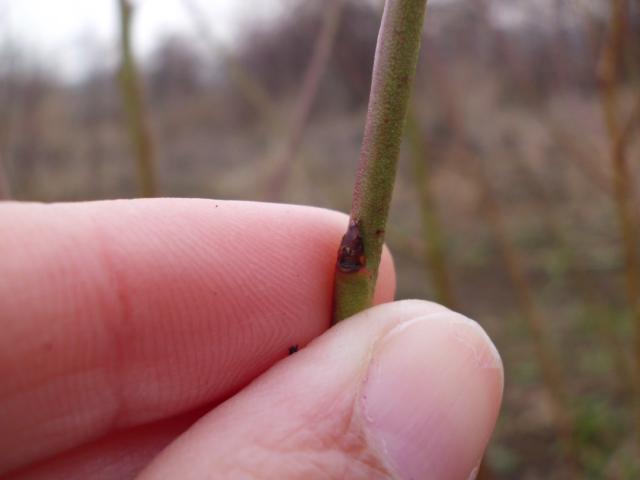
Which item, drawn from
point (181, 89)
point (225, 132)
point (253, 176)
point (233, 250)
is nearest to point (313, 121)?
point (253, 176)

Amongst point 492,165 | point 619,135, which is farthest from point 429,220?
point 492,165

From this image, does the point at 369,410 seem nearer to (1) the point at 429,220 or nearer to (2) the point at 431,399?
(2) the point at 431,399

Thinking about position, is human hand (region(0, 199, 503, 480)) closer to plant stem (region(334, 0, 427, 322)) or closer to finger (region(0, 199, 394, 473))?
finger (region(0, 199, 394, 473))

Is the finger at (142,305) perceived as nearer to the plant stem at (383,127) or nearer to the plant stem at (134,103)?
the plant stem at (383,127)

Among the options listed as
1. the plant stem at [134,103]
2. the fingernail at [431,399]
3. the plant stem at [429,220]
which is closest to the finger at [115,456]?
the fingernail at [431,399]

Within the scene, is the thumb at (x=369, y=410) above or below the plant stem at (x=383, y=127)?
below

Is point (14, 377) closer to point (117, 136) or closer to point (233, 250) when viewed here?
point (233, 250)
